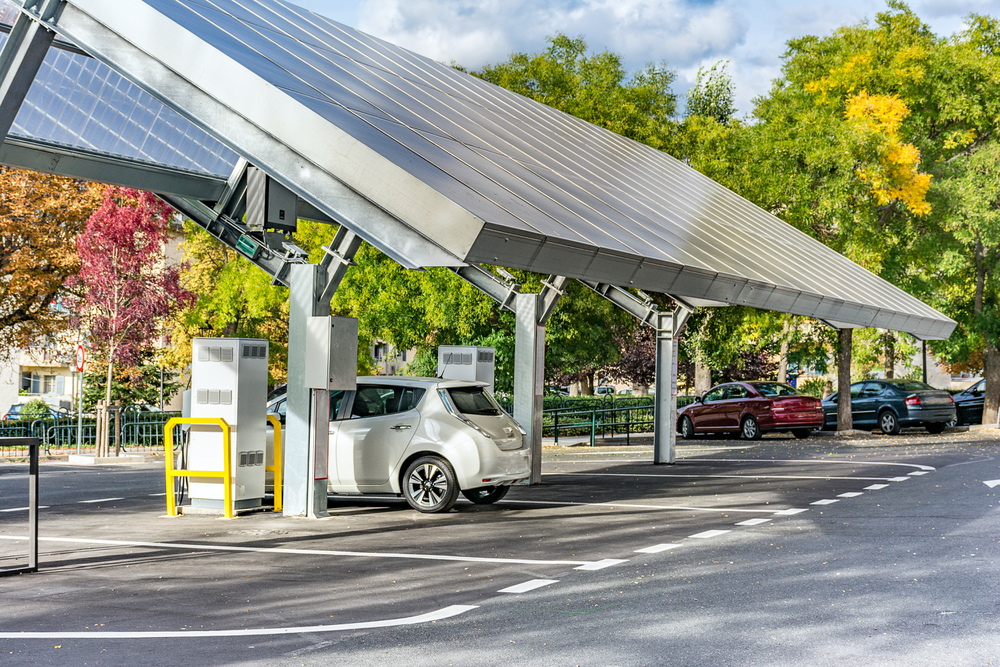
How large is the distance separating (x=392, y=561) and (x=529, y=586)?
1787mm

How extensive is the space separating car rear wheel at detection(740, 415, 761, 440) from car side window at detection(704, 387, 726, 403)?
1213 millimetres

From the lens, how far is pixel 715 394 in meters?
30.0

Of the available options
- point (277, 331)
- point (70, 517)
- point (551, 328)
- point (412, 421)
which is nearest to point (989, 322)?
point (551, 328)

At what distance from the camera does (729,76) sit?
134 feet

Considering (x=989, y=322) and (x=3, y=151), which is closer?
(x=3, y=151)

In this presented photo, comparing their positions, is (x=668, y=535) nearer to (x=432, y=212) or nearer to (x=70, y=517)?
(x=432, y=212)

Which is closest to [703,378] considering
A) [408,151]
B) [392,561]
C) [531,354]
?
[531,354]

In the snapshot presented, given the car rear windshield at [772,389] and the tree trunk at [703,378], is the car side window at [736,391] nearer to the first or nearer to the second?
the car rear windshield at [772,389]

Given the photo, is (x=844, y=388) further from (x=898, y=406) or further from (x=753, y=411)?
(x=753, y=411)

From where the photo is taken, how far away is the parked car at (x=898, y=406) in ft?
92.7

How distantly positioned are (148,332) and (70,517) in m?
12.9

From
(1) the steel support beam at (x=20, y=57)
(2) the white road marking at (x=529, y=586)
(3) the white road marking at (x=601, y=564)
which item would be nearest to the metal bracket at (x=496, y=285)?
(1) the steel support beam at (x=20, y=57)

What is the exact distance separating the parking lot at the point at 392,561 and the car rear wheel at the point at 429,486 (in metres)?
0.23

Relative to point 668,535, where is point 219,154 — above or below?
above
